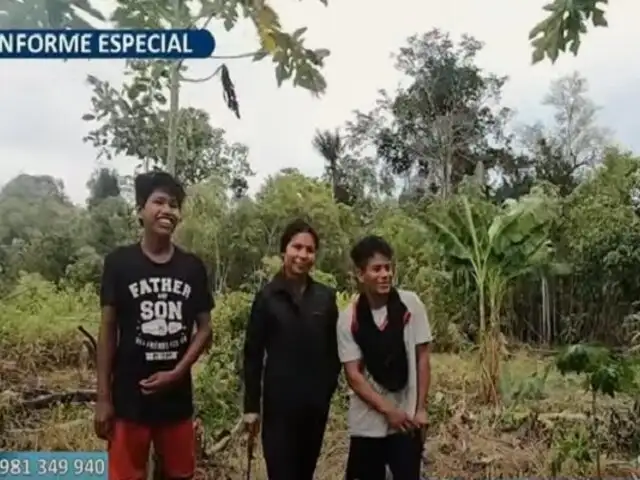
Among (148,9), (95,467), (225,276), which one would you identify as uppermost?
(148,9)

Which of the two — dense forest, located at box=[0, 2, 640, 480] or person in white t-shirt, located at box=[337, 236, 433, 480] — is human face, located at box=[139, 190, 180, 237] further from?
person in white t-shirt, located at box=[337, 236, 433, 480]

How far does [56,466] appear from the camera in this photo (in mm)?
3486

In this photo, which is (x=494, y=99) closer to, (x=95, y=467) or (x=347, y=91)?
(x=347, y=91)

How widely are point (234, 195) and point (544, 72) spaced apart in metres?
1.25

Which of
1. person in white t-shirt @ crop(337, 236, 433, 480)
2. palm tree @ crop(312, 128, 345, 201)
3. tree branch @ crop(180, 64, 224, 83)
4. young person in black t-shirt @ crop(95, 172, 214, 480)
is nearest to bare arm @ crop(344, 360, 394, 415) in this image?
person in white t-shirt @ crop(337, 236, 433, 480)

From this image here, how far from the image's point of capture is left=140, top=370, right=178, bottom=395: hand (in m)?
2.93

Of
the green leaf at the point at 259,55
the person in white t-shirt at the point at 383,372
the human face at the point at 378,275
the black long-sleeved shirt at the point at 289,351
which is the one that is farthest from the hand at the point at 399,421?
the green leaf at the point at 259,55

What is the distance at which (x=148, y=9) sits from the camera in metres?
3.44

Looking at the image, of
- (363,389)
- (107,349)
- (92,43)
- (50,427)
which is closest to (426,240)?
(363,389)

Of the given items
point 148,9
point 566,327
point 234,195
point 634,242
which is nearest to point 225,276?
point 234,195

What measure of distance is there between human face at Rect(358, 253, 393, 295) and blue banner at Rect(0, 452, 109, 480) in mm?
1232

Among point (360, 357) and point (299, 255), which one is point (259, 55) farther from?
point (360, 357)

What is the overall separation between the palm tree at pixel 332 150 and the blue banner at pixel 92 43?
0.60 metres

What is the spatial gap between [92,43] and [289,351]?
1.36m
